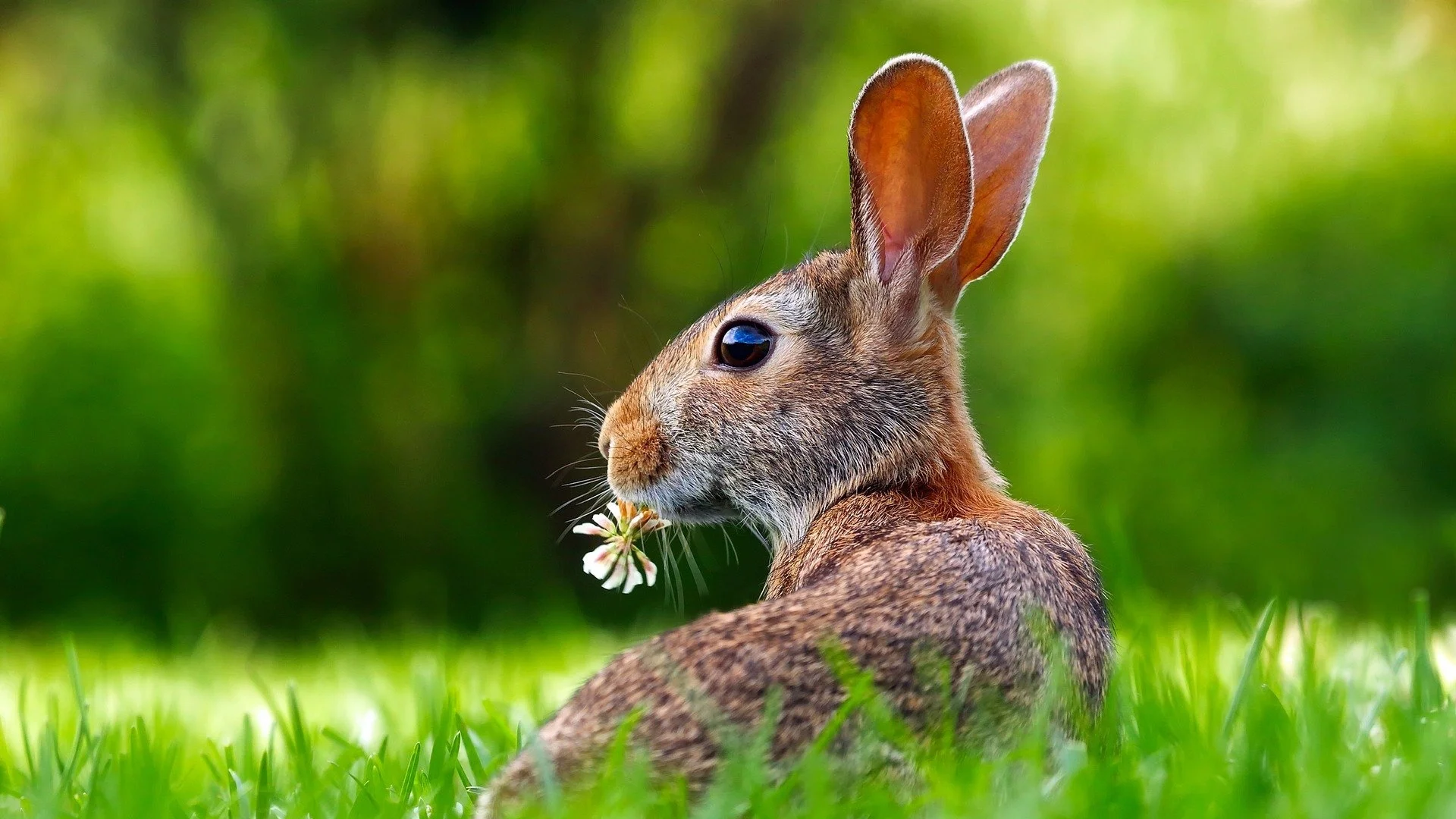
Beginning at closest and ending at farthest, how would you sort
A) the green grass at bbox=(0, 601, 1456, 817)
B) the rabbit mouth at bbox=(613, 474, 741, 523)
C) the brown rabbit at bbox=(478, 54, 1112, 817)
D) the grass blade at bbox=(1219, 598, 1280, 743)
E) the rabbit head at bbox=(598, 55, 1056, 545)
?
1. the green grass at bbox=(0, 601, 1456, 817)
2. the brown rabbit at bbox=(478, 54, 1112, 817)
3. the grass blade at bbox=(1219, 598, 1280, 743)
4. the rabbit head at bbox=(598, 55, 1056, 545)
5. the rabbit mouth at bbox=(613, 474, 741, 523)

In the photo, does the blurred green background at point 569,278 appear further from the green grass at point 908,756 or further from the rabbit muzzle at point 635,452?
the rabbit muzzle at point 635,452

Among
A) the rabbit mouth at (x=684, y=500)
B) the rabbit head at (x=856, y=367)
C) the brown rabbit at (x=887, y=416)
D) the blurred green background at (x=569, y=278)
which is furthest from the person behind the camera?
the blurred green background at (x=569, y=278)

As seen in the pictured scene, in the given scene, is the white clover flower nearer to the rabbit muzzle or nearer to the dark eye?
the rabbit muzzle

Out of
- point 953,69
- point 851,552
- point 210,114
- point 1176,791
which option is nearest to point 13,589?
point 210,114

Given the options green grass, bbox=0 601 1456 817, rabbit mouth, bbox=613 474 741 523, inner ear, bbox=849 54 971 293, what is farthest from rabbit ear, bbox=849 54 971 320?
green grass, bbox=0 601 1456 817

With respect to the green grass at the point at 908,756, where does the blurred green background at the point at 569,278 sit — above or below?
above

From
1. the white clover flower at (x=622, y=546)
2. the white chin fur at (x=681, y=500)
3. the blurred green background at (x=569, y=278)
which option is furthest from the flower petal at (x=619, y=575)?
the blurred green background at (x=569, y=278)
